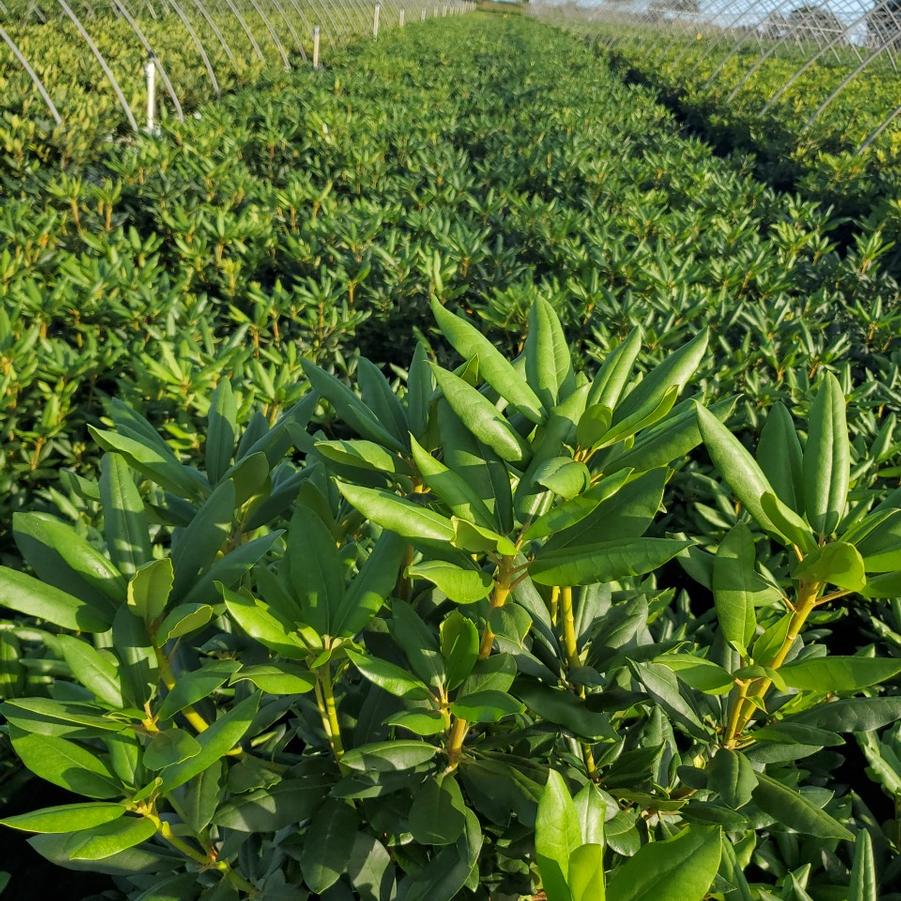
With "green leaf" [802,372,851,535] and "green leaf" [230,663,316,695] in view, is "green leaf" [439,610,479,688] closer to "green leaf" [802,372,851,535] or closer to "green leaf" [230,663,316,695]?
"green leaf" [230,663,316,695]

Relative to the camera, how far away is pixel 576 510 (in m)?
0.73

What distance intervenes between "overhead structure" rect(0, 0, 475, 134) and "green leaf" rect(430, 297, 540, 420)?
6078 millimetres

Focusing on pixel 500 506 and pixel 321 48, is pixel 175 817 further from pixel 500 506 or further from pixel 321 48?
pixel 321 48

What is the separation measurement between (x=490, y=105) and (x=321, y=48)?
10351 millimetres

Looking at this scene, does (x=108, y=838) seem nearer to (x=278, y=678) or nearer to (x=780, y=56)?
(x=278, y=678)

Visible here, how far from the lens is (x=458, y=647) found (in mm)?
872

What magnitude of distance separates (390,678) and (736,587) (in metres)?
0.43

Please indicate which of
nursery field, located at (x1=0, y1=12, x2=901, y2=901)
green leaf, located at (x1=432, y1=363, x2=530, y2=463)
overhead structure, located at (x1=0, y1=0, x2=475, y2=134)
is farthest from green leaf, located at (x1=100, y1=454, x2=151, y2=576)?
overhead structure, located at (x1=0, y1=0, x2=475, y2=134)

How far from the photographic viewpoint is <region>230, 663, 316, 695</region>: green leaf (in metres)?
0.77

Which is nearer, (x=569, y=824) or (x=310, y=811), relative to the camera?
(x=569, y=824)

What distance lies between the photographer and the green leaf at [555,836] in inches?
25.0


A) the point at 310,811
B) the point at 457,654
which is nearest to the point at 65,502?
the point at 310,811

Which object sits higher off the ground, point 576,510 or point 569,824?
point 576,510

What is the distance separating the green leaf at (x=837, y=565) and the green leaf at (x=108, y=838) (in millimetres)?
758
